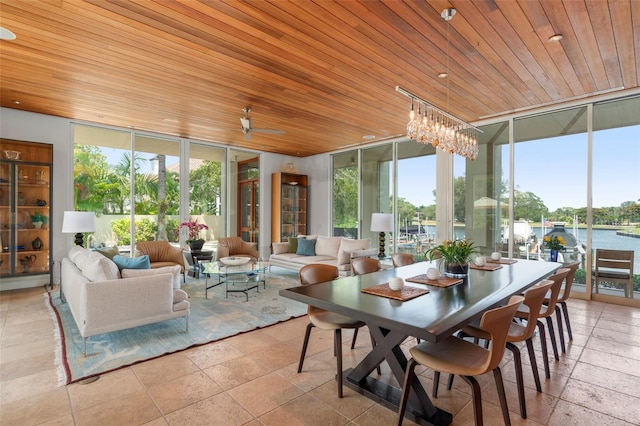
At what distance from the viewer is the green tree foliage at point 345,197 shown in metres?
8.14

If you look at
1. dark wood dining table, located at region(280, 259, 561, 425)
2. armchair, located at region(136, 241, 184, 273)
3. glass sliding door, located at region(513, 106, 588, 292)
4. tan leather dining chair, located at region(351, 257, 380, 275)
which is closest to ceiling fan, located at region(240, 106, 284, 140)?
tan leather dining chair, located at region(351, 257, 380, 275)

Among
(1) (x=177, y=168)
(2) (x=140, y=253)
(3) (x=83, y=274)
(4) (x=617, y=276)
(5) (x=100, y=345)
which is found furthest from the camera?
(1) (x=177, y=168)

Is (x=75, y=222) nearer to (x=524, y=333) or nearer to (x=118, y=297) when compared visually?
(x=118, y=297)

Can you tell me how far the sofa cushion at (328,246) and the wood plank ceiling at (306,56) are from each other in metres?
2.43

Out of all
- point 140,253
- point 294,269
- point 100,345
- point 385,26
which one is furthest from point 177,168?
point 385,26

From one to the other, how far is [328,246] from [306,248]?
1.43ft

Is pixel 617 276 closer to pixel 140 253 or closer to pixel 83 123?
pixel 140 253

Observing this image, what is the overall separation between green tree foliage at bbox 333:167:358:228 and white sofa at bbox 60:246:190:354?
17.3 ft

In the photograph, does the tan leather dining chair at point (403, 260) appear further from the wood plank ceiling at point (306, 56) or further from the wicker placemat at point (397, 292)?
the wood plank ceiling at point (306, 56)

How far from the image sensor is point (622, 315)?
4051mm

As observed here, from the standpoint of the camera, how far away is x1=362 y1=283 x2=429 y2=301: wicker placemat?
2211mm

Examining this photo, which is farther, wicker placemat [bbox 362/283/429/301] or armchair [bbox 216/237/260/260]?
armchair [bbox 216/237/260/260]

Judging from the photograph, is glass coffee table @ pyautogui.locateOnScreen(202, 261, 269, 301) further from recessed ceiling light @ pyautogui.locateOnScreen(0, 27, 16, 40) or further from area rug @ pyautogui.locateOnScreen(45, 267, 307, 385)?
recessed ceiling light @ pyautogui.locateOnScreen(0, 27, 16, 40)

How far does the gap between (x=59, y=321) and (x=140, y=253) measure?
75.7 inches
